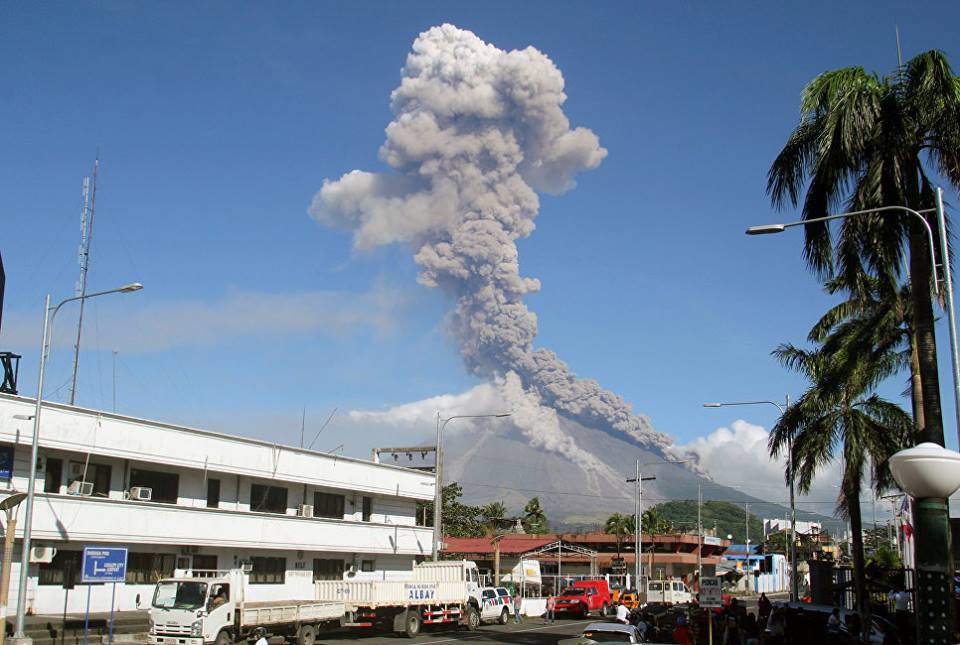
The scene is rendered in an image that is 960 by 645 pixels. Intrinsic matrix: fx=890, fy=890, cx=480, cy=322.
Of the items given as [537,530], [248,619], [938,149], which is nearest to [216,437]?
[248,619]

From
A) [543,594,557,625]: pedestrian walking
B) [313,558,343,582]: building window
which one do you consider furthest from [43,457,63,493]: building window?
[543,594,557,625]: pedestrian walking

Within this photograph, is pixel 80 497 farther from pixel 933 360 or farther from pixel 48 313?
pixel 933 360

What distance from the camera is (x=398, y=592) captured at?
3409 cm

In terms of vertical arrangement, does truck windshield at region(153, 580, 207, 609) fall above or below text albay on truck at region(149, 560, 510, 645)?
above

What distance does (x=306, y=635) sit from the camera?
28.2m

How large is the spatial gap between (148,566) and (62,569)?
3808 mm

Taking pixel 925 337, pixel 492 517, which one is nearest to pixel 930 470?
pixel 925 337

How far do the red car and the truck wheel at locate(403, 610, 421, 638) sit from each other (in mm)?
15589

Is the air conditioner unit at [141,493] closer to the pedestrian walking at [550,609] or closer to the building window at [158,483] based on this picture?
the building window at [158,483]

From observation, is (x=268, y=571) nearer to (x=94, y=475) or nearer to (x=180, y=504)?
(x=180, y=504)

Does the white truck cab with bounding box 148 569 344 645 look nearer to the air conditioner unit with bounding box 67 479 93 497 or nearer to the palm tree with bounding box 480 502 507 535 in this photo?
the air conditioner unit with bounding box 67 479 93 497

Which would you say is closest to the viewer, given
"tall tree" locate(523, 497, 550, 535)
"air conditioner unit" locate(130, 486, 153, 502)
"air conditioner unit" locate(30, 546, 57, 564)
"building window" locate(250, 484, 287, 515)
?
"air conditioner unit" locate(30, 546, 57, 564)

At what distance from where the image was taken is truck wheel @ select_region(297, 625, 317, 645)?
91.6 feet

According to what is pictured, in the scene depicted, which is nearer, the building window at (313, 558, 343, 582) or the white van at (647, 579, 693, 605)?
the building window at (313, 558, 343, 582)
